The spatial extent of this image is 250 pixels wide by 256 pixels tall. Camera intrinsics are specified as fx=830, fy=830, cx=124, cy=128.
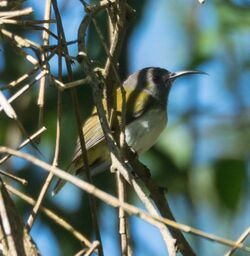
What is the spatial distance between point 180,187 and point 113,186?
52 cm

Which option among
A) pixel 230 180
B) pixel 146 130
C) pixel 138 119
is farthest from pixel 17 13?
pixel 138 119

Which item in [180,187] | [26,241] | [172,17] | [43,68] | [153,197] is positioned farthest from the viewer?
[172,17]

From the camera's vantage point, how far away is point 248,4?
4.85m

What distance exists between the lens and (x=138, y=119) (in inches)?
205

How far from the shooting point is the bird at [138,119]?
4680mm

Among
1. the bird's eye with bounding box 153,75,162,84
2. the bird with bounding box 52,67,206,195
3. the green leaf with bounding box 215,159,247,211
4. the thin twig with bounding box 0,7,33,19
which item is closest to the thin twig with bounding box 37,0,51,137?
the thin twig with bounding box 0,7,33,19

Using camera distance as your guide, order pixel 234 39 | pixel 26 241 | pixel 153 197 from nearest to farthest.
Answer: pixel 26 241 < pixel 153 197 < pixel 234 39

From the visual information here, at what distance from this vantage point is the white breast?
16.1 feet

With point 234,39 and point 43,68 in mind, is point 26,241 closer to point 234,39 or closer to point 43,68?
point 43,68

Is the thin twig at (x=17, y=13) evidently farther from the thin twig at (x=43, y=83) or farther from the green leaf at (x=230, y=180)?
the green leaf at (x=230, y=180)

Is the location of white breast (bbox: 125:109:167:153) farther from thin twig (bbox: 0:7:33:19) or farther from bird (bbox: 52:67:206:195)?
thin twig (bbox: 0:7:33:19)

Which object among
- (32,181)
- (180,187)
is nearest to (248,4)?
(180,187)

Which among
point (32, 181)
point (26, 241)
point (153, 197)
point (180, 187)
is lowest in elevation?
point (180, 187)

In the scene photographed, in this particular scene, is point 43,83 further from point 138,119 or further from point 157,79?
point 157,79
